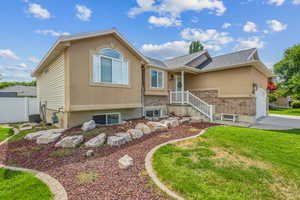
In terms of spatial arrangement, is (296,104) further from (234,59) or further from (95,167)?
(95,167)

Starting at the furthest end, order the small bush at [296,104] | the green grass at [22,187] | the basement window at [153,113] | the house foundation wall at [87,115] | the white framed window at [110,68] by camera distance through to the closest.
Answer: the small bush at [296,104] → the basement window at [153,113] → the white framed window at [110,68] → the house foundation wall at [87,115] → the green grass at [22,187]

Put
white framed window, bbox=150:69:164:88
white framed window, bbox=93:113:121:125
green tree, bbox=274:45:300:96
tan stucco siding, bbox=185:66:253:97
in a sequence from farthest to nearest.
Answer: green tree, bbox=274:45:300:96 < white framed window, bbox=150:69:164:88 < tan stucco siding, bbox=185:66:253:97 < white framed window, bbox=93:113:121:125

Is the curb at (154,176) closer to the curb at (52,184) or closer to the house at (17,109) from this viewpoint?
the curb at (52,184)

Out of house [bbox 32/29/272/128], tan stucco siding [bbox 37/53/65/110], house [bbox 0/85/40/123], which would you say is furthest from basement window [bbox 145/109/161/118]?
house [bbox 0/85/40/123]

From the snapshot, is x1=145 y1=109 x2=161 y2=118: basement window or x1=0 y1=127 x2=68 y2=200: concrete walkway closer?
x1=0 y1=127 x2=68 y2=200: concrete walkway

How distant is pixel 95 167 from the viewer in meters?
3.35

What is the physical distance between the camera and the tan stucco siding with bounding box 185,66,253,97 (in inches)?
367

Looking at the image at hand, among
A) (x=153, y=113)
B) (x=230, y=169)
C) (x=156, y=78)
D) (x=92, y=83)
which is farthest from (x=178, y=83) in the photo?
(x=230, y=169)

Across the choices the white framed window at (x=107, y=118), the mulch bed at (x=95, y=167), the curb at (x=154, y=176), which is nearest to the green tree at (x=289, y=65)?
the white framed window at (x=107, y=118)

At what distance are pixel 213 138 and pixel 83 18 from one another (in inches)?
429

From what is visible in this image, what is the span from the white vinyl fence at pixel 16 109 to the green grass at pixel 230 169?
1194 cm

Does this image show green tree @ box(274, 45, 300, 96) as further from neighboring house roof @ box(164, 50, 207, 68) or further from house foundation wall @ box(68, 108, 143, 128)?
house foundation wall @ box(68, 108, 143, 128)

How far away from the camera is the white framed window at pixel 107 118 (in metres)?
7.49

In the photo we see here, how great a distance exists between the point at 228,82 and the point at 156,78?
5532mm
